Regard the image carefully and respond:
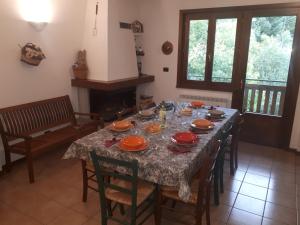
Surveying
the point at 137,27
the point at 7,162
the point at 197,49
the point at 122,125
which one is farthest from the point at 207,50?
the point at 7,162

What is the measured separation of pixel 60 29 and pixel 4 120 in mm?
1616

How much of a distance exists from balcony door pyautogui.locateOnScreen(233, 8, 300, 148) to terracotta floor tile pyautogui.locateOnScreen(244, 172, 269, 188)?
3.91 feet

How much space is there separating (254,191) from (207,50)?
251 cm

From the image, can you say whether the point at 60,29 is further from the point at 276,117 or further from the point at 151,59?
the point at 276,117

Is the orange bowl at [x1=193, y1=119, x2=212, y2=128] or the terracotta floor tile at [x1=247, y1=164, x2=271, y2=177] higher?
the orange bowl at [x1=193, y1=119, x2=212, y2=128]

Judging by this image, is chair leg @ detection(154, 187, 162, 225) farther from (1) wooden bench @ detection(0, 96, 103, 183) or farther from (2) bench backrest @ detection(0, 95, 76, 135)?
(2) bench backrest @ detection(0, 95, 76, 135)

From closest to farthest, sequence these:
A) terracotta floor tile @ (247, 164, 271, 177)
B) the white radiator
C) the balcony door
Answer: terracotta floor tile @ (247, 164, 271, 177) < the balcony door < the white radiator

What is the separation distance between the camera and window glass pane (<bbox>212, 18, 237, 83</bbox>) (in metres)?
4.11

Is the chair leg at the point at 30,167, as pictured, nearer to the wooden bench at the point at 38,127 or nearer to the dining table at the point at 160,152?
the wooden bench at the point at 38,127

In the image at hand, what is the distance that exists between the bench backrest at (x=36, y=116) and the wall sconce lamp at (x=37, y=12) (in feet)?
3.49

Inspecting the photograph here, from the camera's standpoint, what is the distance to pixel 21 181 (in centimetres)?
295

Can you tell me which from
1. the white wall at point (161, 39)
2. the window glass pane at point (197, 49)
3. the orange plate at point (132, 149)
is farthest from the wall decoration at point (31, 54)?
the window glass pane at point (197, 49)

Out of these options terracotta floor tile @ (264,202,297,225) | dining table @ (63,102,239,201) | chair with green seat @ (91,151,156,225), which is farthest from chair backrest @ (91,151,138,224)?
terracotta floor tile @ (264,202,297,225)

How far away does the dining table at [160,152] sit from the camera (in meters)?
1.78
